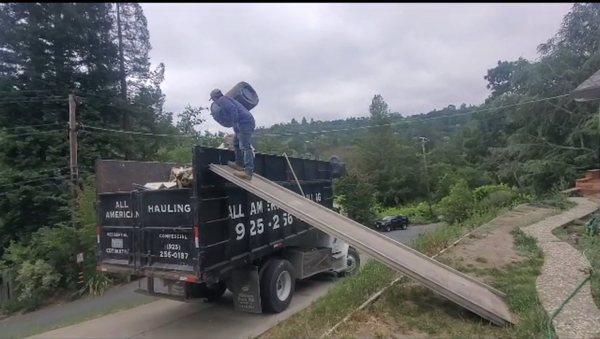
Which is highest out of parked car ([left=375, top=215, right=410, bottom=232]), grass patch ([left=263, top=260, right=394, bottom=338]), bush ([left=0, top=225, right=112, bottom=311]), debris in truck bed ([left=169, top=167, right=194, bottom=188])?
debris in truck bed ([left=169, top=167, right=194, bottom=188])

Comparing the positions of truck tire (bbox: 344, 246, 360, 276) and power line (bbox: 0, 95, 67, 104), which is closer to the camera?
truck tire (bbox: 344, 246, 360, 276)

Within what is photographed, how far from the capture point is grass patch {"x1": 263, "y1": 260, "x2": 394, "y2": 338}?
5.32 meters

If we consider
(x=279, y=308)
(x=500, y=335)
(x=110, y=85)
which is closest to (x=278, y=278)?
(x=279, y=308)

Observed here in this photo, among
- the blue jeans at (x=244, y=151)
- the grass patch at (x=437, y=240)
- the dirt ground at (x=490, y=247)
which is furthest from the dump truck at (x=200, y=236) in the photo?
the dirt ground at (x=490, y=247)

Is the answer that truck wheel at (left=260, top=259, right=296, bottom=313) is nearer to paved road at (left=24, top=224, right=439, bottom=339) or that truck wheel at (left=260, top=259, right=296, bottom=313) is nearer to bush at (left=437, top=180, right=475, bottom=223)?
paved road at (left=24, top=224, right=439, bottom=339)

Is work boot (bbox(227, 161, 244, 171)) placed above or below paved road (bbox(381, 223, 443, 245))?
above

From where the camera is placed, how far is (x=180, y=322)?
703cm

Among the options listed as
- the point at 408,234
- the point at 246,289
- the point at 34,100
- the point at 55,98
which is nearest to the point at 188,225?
the point at 246,289

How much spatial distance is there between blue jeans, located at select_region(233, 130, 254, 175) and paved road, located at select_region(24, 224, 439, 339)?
2408 mm

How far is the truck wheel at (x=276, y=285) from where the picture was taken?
6.98 meters

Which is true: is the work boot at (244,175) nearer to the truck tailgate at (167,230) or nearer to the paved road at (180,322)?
the truck tailgate at (167,230)

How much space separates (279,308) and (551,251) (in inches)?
221

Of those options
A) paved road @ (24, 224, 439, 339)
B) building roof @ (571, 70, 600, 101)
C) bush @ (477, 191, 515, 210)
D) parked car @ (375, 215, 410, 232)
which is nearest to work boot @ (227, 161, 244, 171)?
paved road @ (24, 224, 439, 339)

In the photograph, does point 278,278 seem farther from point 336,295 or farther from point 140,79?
point 140,79
